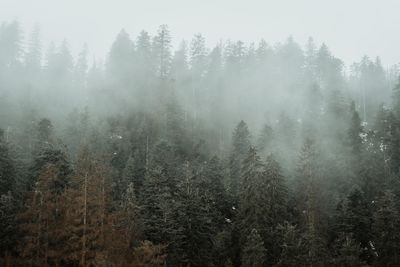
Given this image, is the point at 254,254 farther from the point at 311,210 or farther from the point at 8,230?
the point at 8,230

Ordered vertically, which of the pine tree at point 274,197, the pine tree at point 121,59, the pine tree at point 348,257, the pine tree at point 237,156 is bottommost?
the pine tree at point 348,257

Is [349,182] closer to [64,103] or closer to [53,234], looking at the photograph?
[53,234]

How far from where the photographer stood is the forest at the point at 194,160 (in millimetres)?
36594

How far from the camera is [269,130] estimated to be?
70812 mm

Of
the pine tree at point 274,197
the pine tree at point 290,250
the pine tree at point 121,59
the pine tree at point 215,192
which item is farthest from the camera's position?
the pine tree at point 121,59

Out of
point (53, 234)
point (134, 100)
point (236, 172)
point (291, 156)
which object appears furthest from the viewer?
point (134, 100)

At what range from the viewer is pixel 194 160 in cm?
A: 6906

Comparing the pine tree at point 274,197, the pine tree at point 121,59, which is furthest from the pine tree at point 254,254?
the pine tree at point 121,59

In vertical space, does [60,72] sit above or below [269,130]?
above

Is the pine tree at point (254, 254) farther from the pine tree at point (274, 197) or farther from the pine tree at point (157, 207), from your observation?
the pine tree at point (157, 207)

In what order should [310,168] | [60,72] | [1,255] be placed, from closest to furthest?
[1,255] < [310,168] < [60,72]

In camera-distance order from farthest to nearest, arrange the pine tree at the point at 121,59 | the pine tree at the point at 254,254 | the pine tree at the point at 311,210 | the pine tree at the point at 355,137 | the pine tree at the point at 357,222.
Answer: the pine tree at the point at 121,59 < the pine tree at the point at 355,137 < the pine tree at the point at 357,222 < the pine tree at the point at 311,210 < the pine tree at the point at 254,254

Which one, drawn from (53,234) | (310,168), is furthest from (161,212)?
(310,168)

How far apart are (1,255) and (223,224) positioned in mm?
25885
